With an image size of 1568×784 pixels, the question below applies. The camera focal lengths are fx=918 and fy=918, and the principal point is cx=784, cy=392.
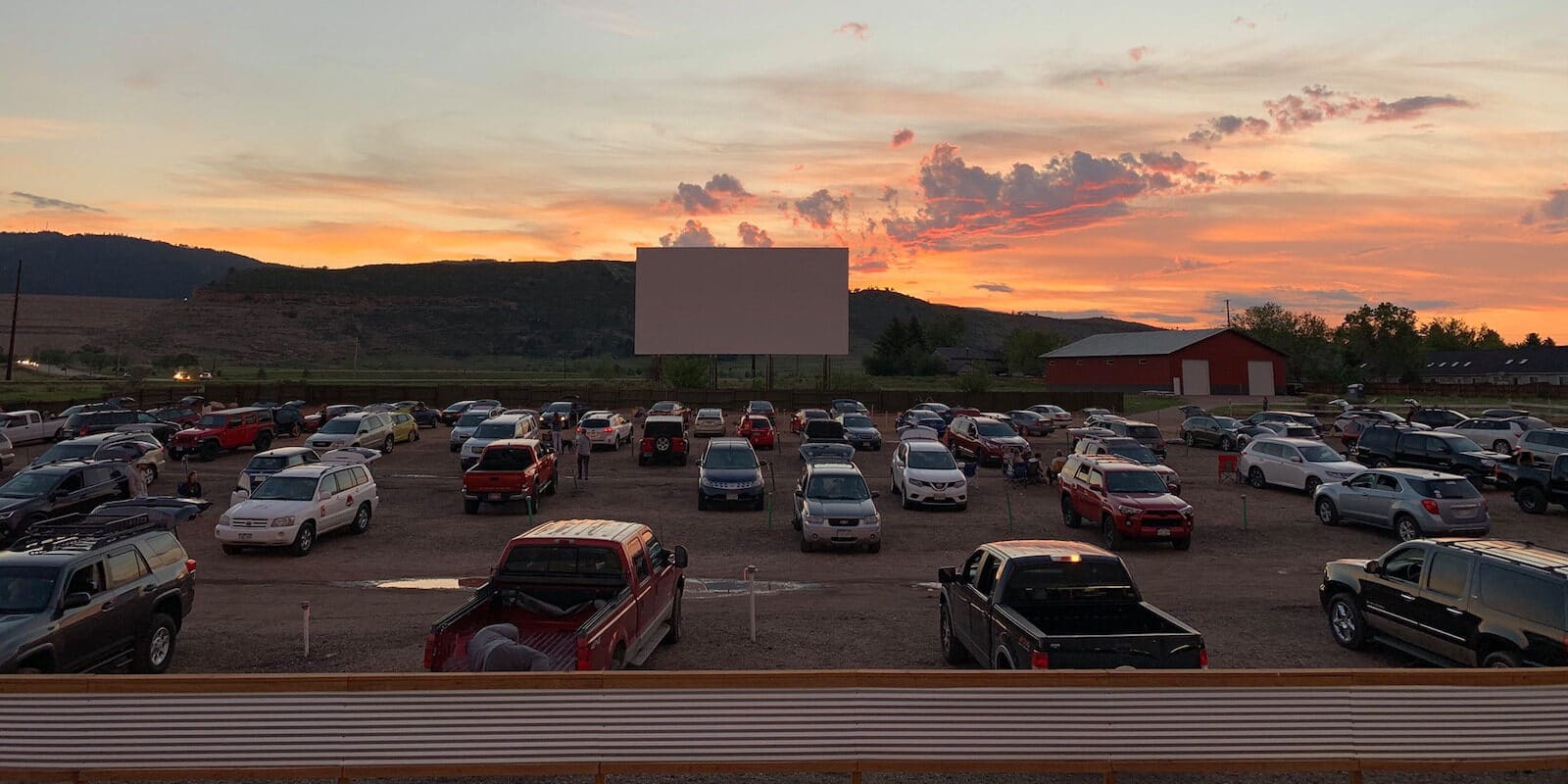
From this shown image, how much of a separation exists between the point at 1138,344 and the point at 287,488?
80078 mm

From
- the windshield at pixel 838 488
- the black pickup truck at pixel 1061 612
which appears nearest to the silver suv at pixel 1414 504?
the windshield at pixel 838 488

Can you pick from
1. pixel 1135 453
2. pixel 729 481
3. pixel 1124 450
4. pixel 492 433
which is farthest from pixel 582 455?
pixel 1135 453

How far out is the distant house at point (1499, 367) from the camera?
112 meters

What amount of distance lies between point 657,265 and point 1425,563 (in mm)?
59925

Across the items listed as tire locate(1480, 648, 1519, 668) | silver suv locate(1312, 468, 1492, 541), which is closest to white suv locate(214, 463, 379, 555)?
tire locate(1480, 648, 1519, 668)

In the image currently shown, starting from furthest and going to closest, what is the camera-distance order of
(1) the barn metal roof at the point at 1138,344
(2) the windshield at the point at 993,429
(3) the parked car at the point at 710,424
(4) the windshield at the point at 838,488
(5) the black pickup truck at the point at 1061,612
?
1. (1) the barn metal roof at the point at 1138,344
2. (3) the parked car at the point at 710,424
3. (2) the windshield at the point at 993,429
4. (4) the windshield at the point at 838,488
5. (5) the black pickup truck at the point at 1061,612

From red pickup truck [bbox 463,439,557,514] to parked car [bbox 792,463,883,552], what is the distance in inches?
283

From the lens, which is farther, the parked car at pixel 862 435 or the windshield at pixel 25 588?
the parked car at pixel 862 435

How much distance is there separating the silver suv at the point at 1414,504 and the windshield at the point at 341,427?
3210 centimetres

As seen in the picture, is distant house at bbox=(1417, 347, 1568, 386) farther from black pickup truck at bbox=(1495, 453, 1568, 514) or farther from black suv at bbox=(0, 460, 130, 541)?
black suv at bbox=(0, 460, 130, 541)

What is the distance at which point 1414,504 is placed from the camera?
19234mm

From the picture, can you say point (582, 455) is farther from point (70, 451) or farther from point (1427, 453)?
point (1427, 453)

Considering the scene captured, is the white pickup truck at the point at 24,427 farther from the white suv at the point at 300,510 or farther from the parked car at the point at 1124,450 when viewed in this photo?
the parked car at the point at 1124,450

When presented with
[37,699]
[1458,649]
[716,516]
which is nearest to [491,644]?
[37,699]
